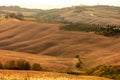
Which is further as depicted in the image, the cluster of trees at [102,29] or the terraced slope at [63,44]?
the cluster of trees at [102,29]

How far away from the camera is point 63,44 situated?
6412 inches

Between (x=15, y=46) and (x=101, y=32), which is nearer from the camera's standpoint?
(x=15, y=46)

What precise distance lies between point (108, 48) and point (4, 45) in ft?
159

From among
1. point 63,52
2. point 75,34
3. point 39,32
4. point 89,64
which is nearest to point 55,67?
point 89,64

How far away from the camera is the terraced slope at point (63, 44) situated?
461 feet

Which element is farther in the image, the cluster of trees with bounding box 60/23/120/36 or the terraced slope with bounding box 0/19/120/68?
the cluster of trees with bounding box 60/23/120/36

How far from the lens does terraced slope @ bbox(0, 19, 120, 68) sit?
461 ft

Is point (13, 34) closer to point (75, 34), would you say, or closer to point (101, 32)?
point (75, 34)

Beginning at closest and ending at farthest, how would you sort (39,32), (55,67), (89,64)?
(55,67) → (89,64) → (39,32)

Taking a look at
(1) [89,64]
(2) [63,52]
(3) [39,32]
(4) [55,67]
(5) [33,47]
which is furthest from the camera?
(3) [39,32]

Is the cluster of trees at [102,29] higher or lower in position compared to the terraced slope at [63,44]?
higher

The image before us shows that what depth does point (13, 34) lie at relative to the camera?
19600 centimetres

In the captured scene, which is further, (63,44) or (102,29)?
(102,29)

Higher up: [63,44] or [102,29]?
[102,29]
